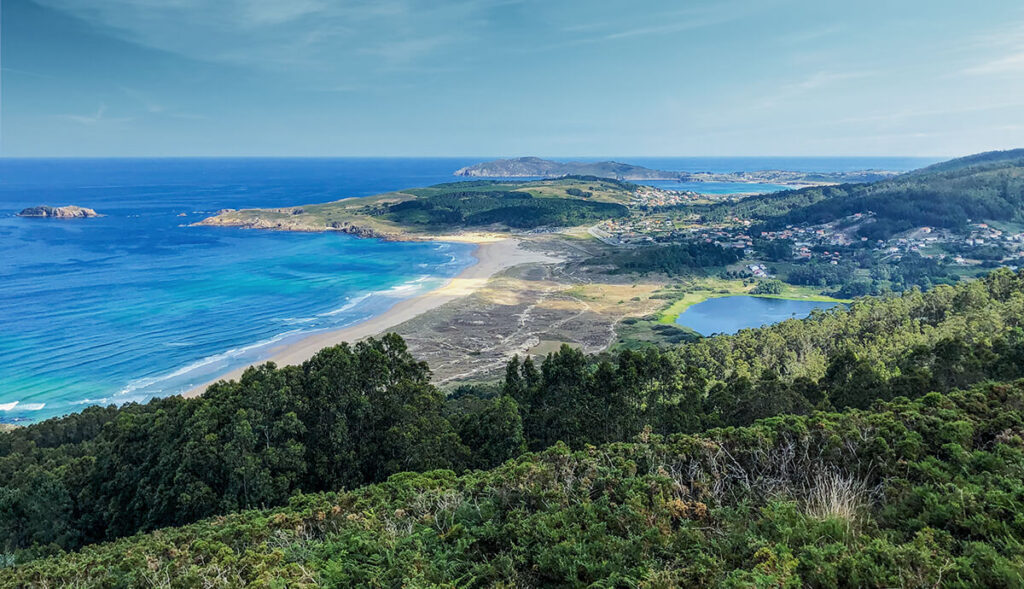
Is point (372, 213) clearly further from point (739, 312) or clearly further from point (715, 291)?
point (739, 312)

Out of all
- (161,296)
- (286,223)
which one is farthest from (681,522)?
(286,223)

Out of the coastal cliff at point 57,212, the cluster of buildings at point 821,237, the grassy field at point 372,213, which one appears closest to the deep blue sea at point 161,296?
the coastal cliff at point 57,212

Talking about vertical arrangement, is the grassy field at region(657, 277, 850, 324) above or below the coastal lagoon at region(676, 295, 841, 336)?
above

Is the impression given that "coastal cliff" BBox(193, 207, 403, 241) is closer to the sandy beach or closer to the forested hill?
the sandy beach

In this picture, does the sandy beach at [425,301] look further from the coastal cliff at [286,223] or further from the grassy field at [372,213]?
the coastal cliff at [286,223]

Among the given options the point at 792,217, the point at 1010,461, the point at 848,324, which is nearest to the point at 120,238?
the point at 848,324

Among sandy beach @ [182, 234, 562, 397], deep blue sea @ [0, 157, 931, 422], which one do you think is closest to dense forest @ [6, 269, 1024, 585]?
deep blue sea @ [0, 157, 931, 422]

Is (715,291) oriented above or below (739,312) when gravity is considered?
above
